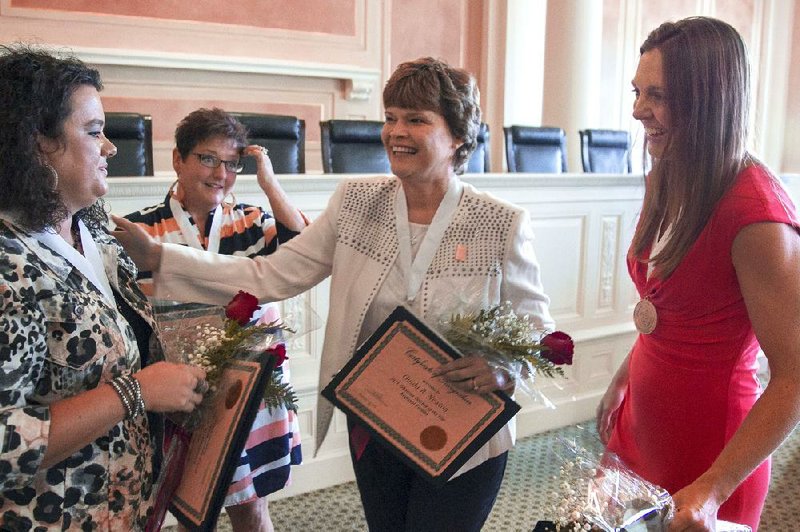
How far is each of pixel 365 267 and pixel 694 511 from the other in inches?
32.5

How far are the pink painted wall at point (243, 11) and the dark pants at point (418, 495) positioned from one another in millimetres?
4978

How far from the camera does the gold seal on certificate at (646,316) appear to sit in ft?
4.66

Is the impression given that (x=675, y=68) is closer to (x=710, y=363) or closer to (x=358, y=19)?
(x=710, y=363)

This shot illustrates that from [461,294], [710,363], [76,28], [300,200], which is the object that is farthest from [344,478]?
[76,28]

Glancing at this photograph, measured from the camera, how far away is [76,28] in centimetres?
556

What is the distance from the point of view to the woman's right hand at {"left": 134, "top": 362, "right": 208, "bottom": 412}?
3.94 feet

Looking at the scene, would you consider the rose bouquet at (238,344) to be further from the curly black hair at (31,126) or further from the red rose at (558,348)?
the red rose at (558,348)

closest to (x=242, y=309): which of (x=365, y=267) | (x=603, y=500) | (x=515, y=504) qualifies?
(x=365, y=267)

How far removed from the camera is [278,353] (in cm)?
127

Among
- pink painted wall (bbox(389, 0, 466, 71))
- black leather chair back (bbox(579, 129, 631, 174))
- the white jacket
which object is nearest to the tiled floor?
the white jacket

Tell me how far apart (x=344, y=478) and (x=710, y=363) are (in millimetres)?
2162

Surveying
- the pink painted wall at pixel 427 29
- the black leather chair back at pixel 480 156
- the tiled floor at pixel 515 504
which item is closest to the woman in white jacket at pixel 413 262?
the tiled floor at pixel 515 504

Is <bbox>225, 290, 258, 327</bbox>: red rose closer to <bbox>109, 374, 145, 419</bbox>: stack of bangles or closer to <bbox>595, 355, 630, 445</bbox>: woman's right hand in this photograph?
<bbox>109, 374, 145, 419</bbox>: stack of bangles

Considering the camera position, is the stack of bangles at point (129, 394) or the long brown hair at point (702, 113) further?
the long brown hair at point (702, 113)
